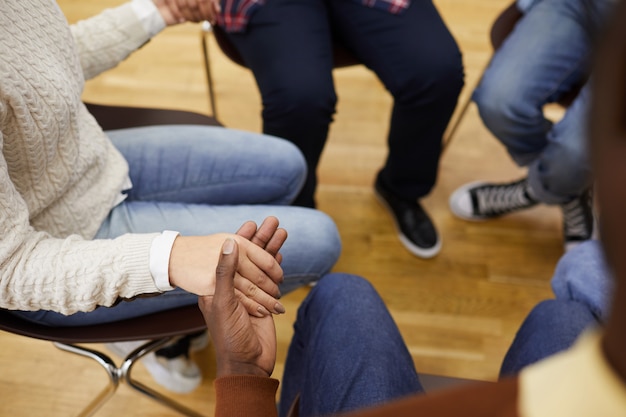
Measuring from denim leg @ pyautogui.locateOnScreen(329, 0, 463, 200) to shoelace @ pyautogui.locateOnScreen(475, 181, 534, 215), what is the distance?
0.30 m

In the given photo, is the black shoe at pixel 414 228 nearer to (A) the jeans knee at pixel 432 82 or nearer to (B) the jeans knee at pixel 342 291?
(A) the jeans knee at pixel 432 82

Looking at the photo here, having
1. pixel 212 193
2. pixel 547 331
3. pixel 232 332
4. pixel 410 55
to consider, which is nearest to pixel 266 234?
pixel 232 332

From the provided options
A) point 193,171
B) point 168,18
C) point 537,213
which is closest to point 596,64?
point 193,171

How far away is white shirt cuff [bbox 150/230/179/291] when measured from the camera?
2.43 feet

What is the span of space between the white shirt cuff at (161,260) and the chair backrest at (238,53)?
64 centimetres

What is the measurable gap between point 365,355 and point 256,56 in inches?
27.6

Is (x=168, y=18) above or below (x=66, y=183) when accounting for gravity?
above

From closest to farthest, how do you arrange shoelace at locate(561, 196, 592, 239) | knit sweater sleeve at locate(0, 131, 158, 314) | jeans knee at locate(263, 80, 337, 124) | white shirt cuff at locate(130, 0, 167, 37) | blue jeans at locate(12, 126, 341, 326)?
knit sweater sleeve at locate(0, 131, 158, 314) < blue jeans at locate(12, 126, 341, 326) < white shirt cuff at locate(130, 0, 167, 37) < jeans knee at locate(263, 80, 337, 124) < shoelace at locate(561, 196, 592, 239)

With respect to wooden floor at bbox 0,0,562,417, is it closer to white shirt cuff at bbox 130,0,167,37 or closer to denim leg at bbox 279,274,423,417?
denim leg at bbox 279,274,423,417

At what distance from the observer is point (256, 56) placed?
3.91 feet

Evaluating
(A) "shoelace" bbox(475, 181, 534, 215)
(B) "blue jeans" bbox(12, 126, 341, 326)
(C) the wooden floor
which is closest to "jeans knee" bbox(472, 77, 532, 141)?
(A) "shoelace" bbox(475, 181, 534, 215)

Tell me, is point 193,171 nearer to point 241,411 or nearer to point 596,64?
point 241,411

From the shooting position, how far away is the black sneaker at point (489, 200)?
1518 mm

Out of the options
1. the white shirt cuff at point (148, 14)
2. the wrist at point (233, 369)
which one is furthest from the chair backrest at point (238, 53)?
the wrist at point (233, 369)
